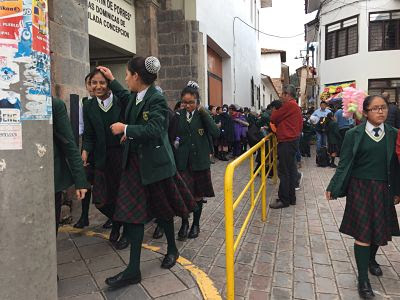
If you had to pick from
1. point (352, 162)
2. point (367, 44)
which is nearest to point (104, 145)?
point (352, 162)

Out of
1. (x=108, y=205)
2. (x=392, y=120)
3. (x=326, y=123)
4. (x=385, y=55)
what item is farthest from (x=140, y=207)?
(x=385, y=55)

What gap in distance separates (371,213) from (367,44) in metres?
17.3

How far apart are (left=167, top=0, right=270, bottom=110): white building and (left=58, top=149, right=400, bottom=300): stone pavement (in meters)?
6.23

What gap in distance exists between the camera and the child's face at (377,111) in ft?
10.3

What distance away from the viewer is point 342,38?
64.8ft

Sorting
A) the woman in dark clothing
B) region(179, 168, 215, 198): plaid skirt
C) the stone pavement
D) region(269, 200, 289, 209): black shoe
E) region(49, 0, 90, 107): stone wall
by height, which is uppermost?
region(49, 0, 90, 107): stone wall

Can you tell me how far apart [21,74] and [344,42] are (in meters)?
20.1

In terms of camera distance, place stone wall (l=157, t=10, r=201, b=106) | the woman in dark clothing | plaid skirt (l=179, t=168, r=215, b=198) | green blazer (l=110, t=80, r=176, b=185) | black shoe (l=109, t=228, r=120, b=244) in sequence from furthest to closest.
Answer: stone wall (l=157, t=10, r=201, b=106) < the woman in dark clothing < plaid skirt (l=179, t=168, r=215, b=198) < black shoe (l=109, t=228, r=120, b=244) < green blazer (l=110, t=80, r=176, b=185)

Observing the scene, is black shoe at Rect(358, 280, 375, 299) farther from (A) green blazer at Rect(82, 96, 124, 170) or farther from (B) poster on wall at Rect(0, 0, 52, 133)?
(B) poster on wall at Rect(0, 0, 52, 133)

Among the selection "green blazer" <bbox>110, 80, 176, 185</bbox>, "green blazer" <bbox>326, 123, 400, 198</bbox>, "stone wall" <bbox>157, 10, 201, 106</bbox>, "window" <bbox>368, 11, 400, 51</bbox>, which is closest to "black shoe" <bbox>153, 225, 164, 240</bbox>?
"green blazer" <bbox>110, 80, 176, 185</bbox>

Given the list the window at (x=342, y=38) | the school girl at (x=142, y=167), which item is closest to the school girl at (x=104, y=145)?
the school girl at (x=142, y=167)

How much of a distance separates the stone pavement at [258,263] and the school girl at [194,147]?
1.71ft

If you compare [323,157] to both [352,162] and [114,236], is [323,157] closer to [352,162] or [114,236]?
[352,162]

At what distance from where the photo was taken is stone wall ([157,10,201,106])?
391 inches
